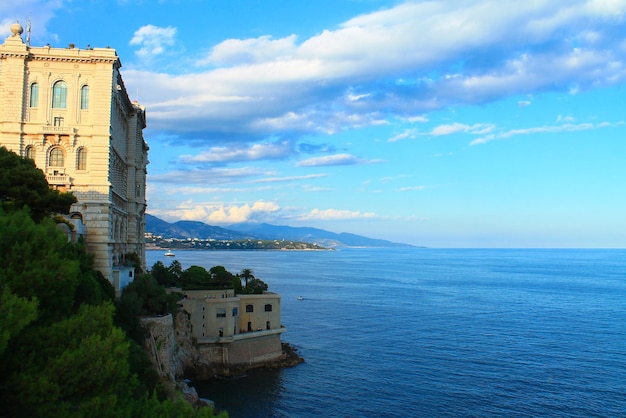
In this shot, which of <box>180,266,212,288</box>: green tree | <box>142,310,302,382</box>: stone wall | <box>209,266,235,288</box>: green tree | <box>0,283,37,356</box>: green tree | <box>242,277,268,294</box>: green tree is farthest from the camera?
<box>242,277,268,294</box>: green tree

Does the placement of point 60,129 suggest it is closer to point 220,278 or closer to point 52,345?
point 52,345

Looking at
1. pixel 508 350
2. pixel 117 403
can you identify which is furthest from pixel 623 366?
pixel 117 403

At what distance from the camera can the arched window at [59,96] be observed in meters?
38.4

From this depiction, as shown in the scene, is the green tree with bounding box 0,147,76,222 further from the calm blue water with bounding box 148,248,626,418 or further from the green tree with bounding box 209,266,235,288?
the green tree with bounding box 209,266,235,288

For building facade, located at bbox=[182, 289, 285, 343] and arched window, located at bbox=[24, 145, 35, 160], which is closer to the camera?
arched window, located at bbox=[24, 145, 35, 160]

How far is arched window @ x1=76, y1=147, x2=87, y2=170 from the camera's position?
3818 cm

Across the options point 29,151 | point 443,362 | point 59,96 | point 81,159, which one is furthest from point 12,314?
point 443,362

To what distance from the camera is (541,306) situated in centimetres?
9188

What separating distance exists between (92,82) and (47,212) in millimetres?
10472

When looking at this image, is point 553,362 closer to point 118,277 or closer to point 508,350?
point 508,350

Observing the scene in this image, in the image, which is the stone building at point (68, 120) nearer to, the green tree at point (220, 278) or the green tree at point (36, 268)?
the green tree at point (220, 278)

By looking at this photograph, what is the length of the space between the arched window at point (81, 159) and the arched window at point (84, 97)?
120 inches

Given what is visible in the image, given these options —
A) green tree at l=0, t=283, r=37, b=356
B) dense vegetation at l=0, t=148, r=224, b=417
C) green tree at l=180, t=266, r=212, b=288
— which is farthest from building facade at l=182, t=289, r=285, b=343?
green tree at l=0, t=283, r=37, b=356

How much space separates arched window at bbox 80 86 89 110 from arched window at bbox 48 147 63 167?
3443 mm
